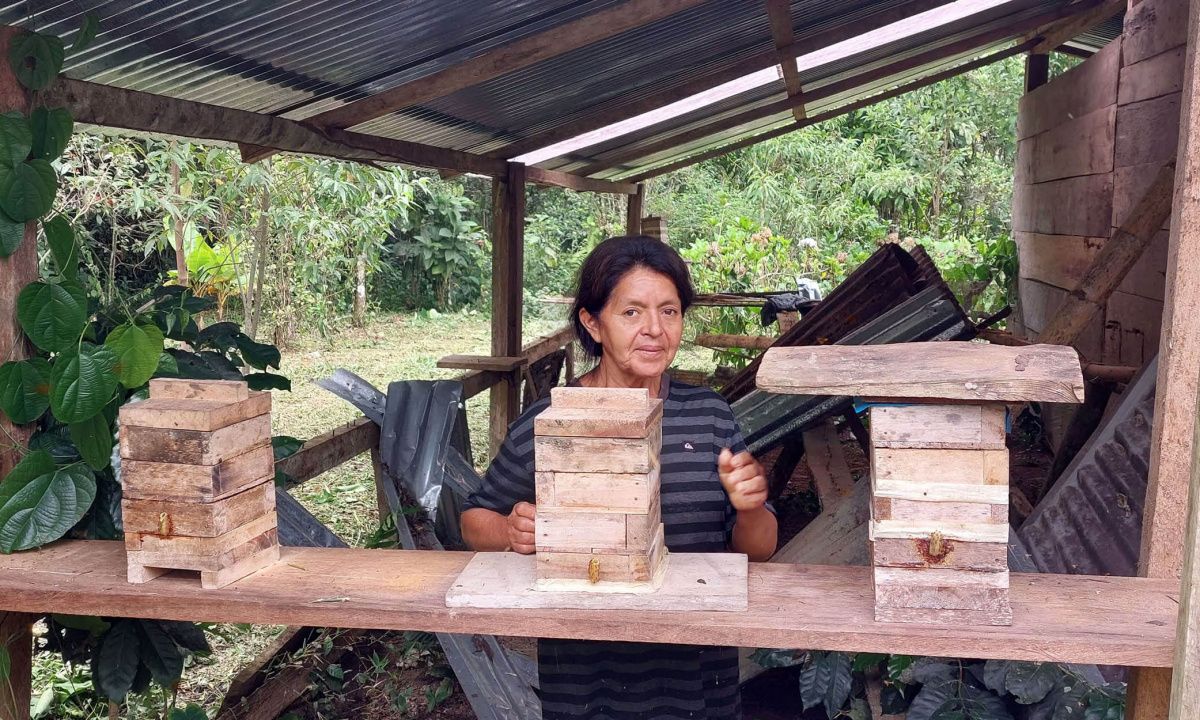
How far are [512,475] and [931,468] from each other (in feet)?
3.06

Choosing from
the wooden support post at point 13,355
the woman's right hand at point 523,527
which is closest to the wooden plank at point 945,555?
the woman's right hand at point 523,527

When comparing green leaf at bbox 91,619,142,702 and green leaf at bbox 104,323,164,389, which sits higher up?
green leaf at bbox 104,323,164,389

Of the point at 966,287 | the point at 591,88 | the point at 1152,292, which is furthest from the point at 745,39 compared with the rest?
the point at 966,287

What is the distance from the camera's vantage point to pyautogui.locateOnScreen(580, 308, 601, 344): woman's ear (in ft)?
7.64

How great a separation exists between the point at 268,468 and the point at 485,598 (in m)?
0.59

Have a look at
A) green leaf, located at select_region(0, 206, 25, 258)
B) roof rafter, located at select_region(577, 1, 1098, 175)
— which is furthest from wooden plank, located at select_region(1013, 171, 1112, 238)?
green leaf, located at select_region(0, 206, 25, 258)

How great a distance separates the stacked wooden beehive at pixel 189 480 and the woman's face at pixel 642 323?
2.58ft

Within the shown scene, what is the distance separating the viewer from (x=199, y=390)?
196cm

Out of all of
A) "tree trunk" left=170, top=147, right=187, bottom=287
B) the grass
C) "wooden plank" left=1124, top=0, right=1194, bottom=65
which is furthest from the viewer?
"tree trunk" left=170, top=147, right=187, bottom=287

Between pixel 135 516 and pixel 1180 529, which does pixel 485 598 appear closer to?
pixel 135 516

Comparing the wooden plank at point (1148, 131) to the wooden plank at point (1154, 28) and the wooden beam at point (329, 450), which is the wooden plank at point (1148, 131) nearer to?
the wooden plank at point (1154, 28)

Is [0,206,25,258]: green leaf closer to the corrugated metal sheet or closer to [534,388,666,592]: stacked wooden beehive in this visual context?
[534,388,666,592]: stacked wooden beehive

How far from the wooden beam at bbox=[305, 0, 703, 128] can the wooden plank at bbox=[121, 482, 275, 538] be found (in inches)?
72.9

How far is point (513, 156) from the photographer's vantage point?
20.2 feet
